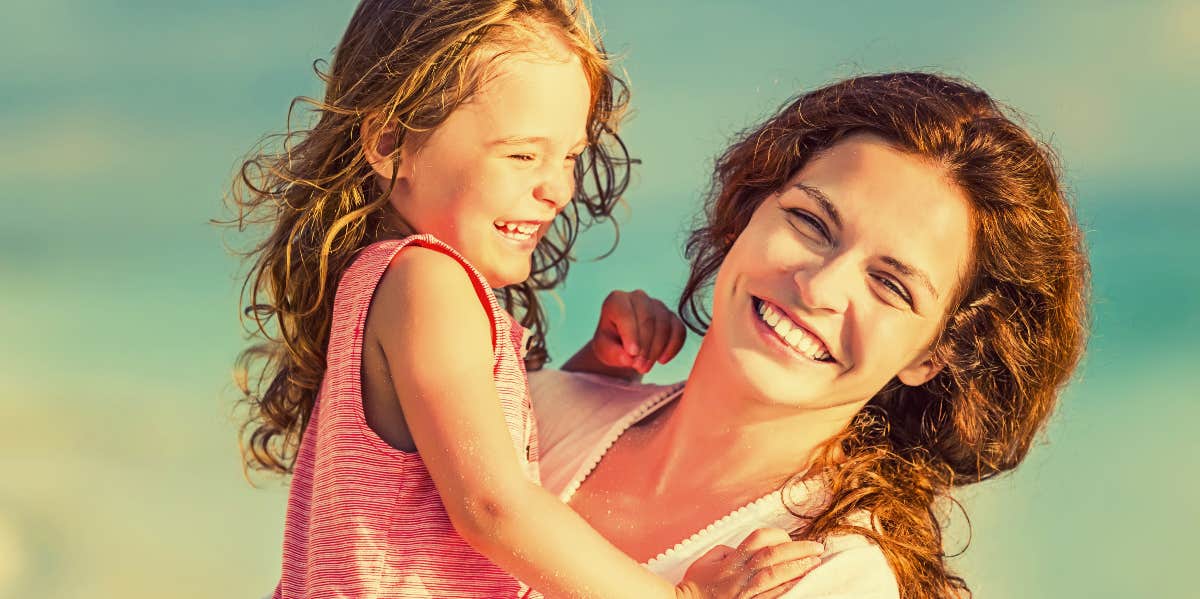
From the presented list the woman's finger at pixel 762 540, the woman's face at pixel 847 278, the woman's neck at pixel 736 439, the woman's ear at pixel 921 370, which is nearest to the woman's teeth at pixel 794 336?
the woman's face at pixel 847 278

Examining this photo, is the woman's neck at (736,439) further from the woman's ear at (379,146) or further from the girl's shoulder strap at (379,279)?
the woman's ear at (379,146)

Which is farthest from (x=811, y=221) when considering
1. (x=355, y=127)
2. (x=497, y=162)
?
(x=355, y=127)

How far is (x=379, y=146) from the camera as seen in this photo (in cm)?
251

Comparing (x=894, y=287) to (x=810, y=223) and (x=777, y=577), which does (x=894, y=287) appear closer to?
(x=810, y=223)

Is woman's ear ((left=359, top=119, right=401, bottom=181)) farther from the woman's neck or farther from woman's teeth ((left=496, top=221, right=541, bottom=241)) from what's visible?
the woman's neck

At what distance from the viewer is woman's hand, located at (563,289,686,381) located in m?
2.75

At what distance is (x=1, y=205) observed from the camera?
22.4 ft

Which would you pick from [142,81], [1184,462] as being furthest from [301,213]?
[142,81]

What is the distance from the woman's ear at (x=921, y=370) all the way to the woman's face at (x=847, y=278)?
2.5 inches

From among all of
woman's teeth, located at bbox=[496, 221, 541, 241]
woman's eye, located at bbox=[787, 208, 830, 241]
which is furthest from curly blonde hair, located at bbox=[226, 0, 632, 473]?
woman's eye, located at bbox=[787, 208, 830, 241]

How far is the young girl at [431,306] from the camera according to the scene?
6.87 feet

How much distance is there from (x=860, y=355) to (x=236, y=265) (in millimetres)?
4791

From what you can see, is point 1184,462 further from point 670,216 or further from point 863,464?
point 863,464

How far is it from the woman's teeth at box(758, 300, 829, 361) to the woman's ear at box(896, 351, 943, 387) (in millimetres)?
247
